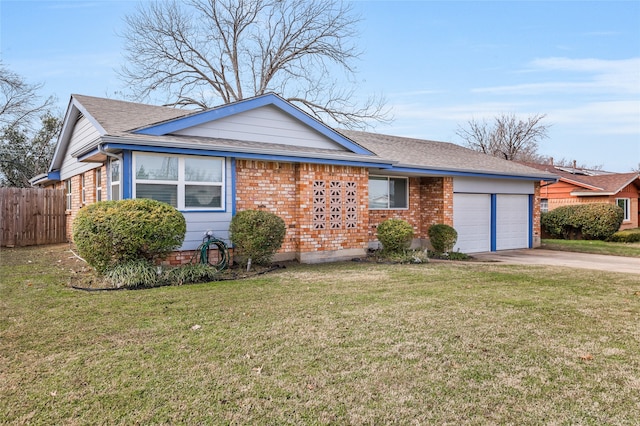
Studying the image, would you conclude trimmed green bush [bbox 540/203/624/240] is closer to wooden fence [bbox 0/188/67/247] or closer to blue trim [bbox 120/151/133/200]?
blue trim [bbox 120/151/133/200]

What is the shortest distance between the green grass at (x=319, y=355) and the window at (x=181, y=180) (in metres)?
2.58

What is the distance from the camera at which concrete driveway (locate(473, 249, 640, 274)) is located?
10.7 meters

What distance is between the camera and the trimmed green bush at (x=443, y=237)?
12.9 metres

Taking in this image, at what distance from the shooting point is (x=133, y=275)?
7.30 m

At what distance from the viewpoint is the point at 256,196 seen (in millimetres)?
10188

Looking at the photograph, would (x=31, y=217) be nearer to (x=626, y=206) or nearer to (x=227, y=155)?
(x=227, y=155)

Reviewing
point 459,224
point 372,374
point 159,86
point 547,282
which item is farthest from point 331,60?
point 372,374

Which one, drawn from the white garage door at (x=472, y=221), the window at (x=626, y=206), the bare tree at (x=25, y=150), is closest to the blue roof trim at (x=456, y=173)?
the white garage door at (x=472, y=221)

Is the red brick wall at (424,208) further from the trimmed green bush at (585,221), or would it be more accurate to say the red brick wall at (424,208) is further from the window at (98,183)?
the trimmed green bush at (585,221)

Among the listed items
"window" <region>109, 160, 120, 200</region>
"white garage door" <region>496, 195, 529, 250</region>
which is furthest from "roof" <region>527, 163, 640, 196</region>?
"window" <region>109, 160, 120, 200</region>

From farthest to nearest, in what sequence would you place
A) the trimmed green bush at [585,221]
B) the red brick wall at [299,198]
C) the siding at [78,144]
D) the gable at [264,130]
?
the trimmed green bush at [585,221]
the siding at [78,144]
the red brick wall at [299,198]
the gable at [264,130]

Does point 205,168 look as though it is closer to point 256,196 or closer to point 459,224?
point 256,196

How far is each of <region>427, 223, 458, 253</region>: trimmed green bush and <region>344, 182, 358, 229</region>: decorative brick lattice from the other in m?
2.96

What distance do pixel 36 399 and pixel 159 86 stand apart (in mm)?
24013
